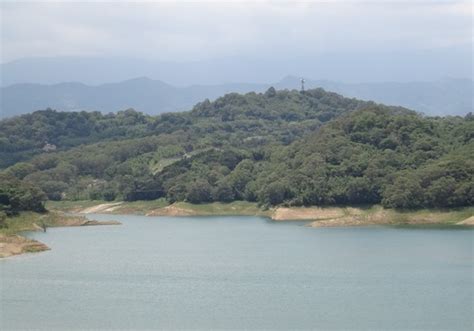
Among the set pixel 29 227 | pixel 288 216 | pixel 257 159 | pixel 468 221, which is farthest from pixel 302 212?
pixel 257 159

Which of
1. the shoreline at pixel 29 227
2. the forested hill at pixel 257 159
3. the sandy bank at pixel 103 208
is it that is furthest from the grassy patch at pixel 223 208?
the shoreline at pixel 29 227

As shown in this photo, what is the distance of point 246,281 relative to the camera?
54531 millimetres

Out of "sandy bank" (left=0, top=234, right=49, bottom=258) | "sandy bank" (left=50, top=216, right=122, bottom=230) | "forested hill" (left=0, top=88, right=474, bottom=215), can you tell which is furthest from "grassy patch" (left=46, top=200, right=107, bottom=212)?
"sandy bank" (left=0, top=234, right=49, bottom=258)

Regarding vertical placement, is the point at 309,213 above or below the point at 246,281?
below

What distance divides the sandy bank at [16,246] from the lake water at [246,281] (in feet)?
3.33

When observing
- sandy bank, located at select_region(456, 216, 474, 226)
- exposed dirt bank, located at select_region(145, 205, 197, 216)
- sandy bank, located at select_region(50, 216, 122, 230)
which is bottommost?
exposed dirt bank, located at select_region(145, 205, 197, 216)

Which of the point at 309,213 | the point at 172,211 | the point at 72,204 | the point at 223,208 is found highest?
the point at 309,213

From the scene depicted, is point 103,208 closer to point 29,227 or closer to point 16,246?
point 29,227

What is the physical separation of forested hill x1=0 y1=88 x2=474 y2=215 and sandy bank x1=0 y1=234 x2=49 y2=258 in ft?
48.7

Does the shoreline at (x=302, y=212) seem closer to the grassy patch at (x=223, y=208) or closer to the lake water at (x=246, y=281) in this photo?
the grassy patch at (x=223, y=208)

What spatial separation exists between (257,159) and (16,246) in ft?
189

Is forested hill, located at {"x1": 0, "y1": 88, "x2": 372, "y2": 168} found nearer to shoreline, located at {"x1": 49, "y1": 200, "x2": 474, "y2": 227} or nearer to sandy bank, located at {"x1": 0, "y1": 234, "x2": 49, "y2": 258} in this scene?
shoreline, located at {"x1": 49, "y1": 200, "x2": 474, "y2": 227}

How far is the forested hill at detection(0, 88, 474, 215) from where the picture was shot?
92.9m

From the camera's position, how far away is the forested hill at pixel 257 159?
92.9m
